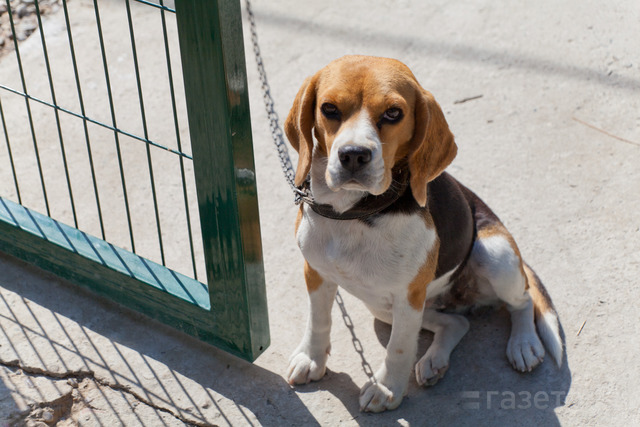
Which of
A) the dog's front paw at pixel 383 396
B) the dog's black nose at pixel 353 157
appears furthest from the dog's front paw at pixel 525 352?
the dog's black nose at pixel 353 157

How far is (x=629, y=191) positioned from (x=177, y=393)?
2513mm

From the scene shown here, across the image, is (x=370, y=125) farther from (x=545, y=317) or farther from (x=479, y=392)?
(x=545, y=317)

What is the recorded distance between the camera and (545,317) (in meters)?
3.60

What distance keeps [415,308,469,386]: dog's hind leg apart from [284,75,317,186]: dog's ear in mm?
971

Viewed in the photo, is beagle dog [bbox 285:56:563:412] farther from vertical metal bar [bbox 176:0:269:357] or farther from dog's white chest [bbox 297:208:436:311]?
vertical metal bar [bbox 176:0:269:357]

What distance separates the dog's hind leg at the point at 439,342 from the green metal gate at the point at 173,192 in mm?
675

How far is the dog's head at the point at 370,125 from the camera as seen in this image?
2666 mm

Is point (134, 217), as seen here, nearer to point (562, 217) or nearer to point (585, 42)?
point (562, 217)

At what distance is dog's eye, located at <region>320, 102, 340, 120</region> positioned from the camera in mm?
2719

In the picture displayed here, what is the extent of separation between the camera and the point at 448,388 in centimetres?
340

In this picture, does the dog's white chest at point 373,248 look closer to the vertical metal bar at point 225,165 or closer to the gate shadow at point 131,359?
the vertical metal bar at point 225,165

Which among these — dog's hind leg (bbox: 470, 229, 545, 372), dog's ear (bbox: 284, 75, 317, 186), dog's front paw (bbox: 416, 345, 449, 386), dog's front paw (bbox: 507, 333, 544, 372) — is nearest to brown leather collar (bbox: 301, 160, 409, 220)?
dog's ear (bbox: 284, 75, 317, 186)

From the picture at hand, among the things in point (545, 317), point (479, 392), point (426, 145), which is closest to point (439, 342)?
point (479, 392)

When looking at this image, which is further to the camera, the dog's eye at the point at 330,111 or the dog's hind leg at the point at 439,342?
the dog's hind leg at the point at 439,342
